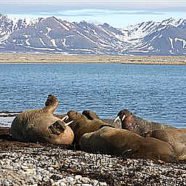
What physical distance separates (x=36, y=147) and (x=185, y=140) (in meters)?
4.13

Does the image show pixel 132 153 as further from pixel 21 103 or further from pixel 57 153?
pixel 21 103

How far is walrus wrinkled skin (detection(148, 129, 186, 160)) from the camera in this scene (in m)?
16.2

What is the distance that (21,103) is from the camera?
44250 mm

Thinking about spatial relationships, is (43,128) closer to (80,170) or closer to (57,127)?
(57,127)

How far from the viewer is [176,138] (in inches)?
663

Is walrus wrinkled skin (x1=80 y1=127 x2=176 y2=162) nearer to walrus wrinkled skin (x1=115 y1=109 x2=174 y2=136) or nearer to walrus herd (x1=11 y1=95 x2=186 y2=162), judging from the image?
walrus herd (x1=11 y1=95 x2=186 y2=162)

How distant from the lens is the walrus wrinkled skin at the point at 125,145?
15180mm

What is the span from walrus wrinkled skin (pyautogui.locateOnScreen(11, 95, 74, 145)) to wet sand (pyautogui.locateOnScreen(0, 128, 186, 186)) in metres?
1.81

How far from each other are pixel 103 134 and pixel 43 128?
8.59ft

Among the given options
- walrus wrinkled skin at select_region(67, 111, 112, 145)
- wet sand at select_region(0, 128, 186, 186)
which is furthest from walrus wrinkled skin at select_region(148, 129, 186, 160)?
walrus wrinkled skin at select_region(67, 111, 112, 145)

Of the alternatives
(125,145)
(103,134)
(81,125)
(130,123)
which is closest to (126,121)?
(130,123)

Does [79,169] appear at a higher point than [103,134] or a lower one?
lower

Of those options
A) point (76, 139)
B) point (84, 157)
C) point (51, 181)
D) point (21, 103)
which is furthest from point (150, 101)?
point (51, 181)

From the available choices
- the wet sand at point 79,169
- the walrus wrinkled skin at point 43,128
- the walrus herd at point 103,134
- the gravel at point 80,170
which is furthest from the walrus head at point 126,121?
the gravel at point 80,170
